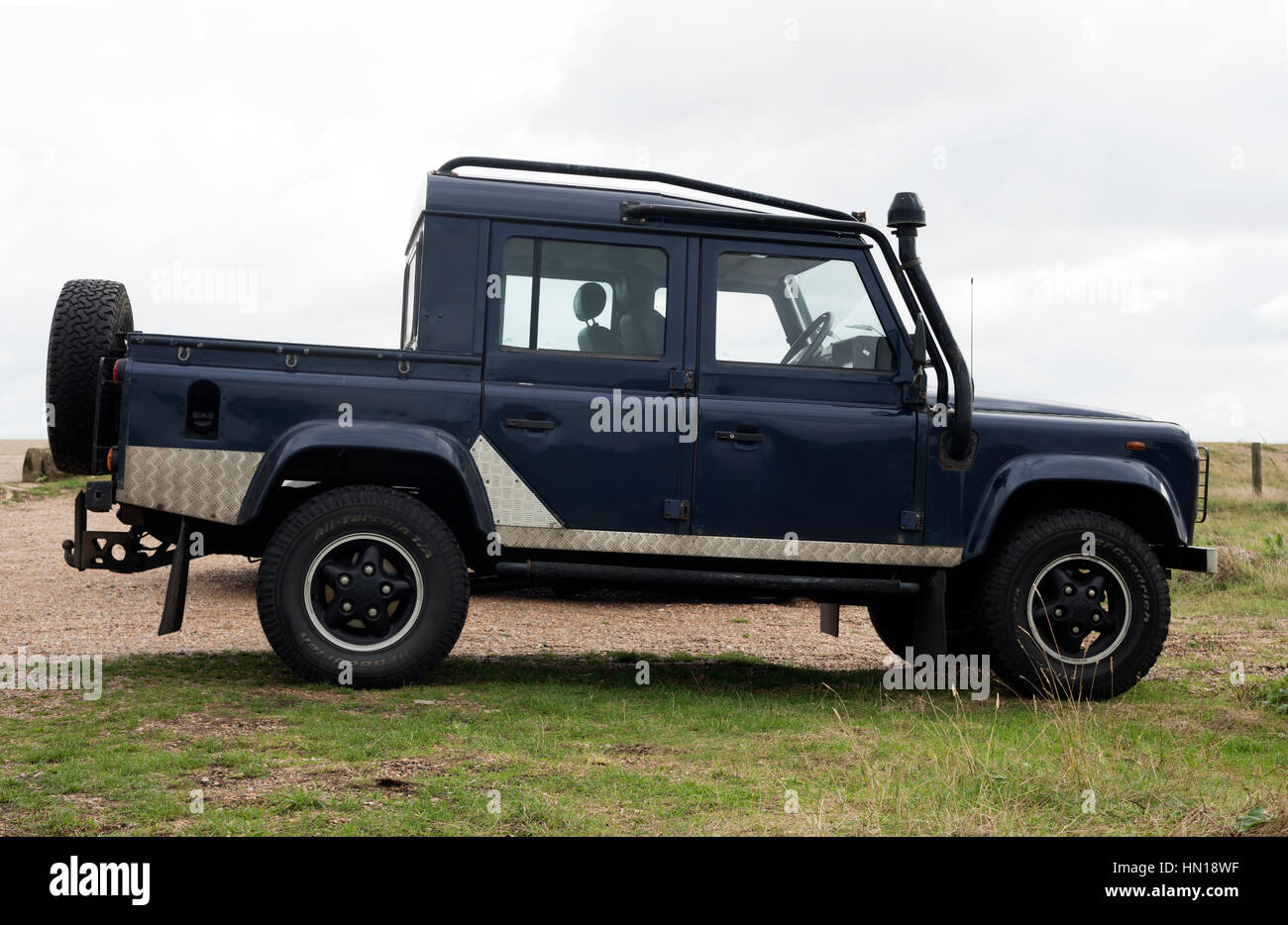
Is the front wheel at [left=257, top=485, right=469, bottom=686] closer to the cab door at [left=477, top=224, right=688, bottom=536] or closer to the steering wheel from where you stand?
the cab door at [left=477, top=224, right=688, bottom=536]

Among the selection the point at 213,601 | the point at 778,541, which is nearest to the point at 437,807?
the point at 778,541

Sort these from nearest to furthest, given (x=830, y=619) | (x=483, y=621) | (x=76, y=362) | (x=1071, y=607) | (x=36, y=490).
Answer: (x=76, y=362)
(x=1071, y=607)
(x=830, y=619)
(x=483, y=621)
(x=36, y=490)

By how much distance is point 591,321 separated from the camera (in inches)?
253

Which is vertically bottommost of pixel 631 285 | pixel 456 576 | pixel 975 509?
pixel 456 576

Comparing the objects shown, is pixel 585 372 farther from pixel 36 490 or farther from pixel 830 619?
pixel 36 490

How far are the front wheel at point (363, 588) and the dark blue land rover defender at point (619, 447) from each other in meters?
0.01

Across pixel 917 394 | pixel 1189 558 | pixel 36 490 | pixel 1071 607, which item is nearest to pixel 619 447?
pixel 917 394

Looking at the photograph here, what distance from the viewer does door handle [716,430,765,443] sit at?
6324 mm

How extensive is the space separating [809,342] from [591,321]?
1.21 metres

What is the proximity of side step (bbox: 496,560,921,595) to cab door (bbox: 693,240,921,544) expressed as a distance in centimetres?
23

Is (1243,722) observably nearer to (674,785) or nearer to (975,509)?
(975,509)

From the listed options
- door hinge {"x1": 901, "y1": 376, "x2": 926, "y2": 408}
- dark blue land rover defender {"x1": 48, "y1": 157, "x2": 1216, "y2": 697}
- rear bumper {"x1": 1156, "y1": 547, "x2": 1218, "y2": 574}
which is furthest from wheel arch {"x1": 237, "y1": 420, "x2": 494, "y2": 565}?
rear bumper {"x1": 1156, "y1": 547, "x2": 1218, "y2": 574}

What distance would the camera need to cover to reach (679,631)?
9812 mm
